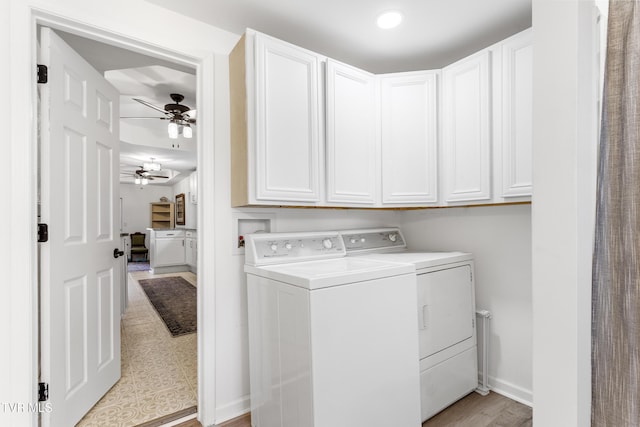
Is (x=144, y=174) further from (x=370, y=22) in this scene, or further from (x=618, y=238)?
(x=618, y=238)

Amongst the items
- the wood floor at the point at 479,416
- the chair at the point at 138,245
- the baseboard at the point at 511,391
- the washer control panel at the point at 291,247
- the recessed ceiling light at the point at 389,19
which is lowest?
the wood floor at the point at 479,416

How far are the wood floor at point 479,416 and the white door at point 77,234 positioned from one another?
2.31 feet

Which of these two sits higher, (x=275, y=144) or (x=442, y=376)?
(x=275, y=144)

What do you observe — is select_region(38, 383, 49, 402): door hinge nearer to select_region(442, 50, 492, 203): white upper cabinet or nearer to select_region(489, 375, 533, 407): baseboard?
select_region(442, 50, 492, 203): white upper cabinet

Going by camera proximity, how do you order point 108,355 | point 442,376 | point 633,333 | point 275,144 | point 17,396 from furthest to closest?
point 108,355
point 442,376
point 275,144
point 17,396
point 633,333

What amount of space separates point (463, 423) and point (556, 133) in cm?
181

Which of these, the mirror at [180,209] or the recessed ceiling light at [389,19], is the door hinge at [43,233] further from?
the mirror at [180,209]

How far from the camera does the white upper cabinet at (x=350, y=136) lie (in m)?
1.96

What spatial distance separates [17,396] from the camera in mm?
1383

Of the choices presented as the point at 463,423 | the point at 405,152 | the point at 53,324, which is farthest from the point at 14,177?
the point at 463,423

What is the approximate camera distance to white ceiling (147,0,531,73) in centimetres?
172

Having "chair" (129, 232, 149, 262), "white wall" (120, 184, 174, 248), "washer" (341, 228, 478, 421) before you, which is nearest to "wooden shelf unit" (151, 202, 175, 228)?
"white wall" (120, 184, 174, 248)

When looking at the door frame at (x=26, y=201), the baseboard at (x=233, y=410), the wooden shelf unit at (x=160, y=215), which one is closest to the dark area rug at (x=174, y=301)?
the baseboard at (x=233, y=410)

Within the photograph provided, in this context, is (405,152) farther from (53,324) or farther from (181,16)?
(53,324)
